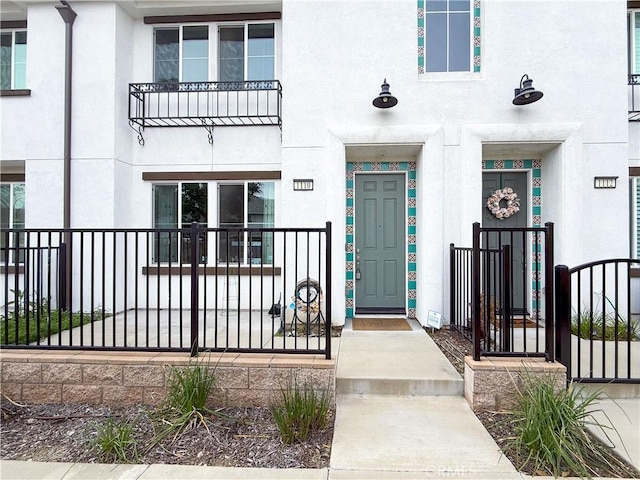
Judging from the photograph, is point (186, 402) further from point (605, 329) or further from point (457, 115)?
point (457, 115)

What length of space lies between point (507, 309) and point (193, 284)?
2919mm

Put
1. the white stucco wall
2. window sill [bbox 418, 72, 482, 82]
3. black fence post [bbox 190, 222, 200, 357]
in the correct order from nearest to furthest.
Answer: black fence post [bbox 190, 222, 200, 357], the white stucco wall, window sill [bbox 418, 72, 482, 82]

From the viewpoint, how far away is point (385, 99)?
5078mm

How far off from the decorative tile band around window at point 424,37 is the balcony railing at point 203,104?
7.90 feet

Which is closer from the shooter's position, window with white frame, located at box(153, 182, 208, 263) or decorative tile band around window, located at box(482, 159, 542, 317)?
decorative tile band around window, located at box(482, 159, 542, 317)

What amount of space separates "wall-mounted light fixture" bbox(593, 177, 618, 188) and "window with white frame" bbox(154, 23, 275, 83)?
553 cm

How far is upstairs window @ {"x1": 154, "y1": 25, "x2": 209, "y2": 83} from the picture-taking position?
646 centimetres

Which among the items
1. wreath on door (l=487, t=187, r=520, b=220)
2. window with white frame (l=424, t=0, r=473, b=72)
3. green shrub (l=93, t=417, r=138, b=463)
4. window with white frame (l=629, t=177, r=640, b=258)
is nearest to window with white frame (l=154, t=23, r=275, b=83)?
window with white frame (l=424, t=0, r=473, b=72)

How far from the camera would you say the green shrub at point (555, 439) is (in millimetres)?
2305

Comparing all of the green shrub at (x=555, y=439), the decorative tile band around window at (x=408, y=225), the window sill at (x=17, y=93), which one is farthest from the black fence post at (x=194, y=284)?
the window sill at (x=17, y=93)

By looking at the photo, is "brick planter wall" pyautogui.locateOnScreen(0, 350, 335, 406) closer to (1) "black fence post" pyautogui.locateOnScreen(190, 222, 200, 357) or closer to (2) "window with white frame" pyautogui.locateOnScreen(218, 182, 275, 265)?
(1) "black fence post" pyautogui.locateOnScreen(190, 222, 200, 357)

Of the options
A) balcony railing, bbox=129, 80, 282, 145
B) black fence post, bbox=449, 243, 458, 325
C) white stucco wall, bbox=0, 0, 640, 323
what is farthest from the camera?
balcony railing, bbox=129, 80, 282, 145

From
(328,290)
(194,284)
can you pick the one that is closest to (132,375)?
(194,284)

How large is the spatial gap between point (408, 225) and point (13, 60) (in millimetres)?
7838
